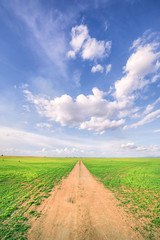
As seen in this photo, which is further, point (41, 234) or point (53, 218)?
point (53, 218)

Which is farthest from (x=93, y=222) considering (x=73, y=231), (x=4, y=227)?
(x=4, y=227)

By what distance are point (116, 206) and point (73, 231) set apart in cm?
605

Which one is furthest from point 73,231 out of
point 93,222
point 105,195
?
point 105,195

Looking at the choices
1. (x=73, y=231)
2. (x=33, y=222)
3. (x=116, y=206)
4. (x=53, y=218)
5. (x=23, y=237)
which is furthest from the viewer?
(x=116, y=206)

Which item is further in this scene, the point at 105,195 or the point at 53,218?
the point at 105,195

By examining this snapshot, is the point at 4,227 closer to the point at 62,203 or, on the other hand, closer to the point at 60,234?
the point at 60,234

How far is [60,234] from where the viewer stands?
284 inches

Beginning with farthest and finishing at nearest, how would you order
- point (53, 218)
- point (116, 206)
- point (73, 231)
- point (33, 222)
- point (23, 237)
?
point (116, 206) → point (53, 218) → point (33, 222) → point (73, 231) → point (23, 237)

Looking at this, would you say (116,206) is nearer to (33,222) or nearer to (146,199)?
(146,199)

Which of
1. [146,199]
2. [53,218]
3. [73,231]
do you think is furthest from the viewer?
[146,199]

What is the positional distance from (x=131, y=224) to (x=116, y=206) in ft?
10.3

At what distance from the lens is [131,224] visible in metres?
8.57

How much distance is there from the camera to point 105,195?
14586 millimetres

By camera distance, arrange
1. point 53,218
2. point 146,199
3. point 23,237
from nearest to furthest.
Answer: point 23,237 → point 53,218 → point 146,199
